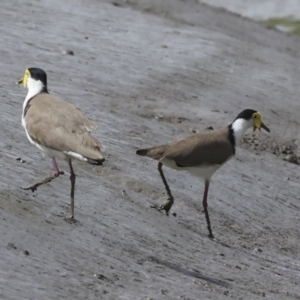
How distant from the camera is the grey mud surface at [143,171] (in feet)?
24.9

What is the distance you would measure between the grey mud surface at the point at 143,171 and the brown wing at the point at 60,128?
0.59m

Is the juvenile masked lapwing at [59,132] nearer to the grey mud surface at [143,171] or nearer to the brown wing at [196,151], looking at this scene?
the grey mud surface at [143,171]

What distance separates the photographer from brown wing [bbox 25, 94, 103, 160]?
26.1 feet

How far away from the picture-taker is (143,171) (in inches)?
400

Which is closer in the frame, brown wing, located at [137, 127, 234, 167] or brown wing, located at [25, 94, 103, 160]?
brown wing, located at [25, 94, 103, 160]

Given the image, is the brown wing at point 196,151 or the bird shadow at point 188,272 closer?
the bird shadow at point 188,272

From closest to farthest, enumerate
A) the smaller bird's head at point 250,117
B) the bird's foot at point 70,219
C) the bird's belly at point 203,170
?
1. the bird's foot at point 70,219
2. the bird's belly at point 203,170
3. the smaller bird's head at point 250,117

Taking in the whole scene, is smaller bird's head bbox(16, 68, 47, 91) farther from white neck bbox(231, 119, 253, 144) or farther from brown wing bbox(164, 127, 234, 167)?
white neck bbox(231, 119, 253, 144)

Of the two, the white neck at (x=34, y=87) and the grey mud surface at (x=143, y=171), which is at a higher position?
the white neck at (x=34, y=87)

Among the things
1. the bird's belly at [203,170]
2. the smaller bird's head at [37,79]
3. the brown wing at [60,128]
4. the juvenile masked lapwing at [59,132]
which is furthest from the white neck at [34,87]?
the bird's belly at [203,170]

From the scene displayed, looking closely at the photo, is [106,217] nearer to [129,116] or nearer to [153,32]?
[129,116]

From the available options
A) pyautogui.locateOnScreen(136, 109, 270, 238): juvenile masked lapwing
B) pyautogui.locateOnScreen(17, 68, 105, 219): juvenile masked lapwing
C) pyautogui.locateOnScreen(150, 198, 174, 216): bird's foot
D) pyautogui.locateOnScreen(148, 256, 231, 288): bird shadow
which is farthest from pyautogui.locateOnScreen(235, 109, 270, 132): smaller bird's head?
pyautogui.locateOnScreen(148, 256, 231, 288): bird shadow

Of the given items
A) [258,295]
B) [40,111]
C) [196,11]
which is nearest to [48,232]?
[40,111]

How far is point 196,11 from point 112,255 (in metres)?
12.4
